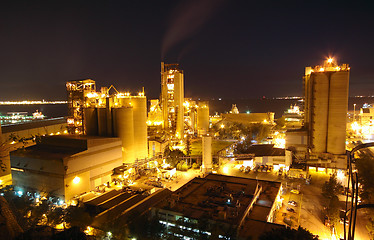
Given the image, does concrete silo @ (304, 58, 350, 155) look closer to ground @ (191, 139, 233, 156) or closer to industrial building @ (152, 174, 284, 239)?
industrial building @ (152, 174, 284, 239)

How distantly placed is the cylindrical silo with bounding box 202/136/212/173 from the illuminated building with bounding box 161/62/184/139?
497 inches

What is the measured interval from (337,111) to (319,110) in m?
1.65

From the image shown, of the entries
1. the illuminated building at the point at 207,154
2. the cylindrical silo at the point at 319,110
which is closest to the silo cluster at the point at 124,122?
the illuminated building at the point at 207,154

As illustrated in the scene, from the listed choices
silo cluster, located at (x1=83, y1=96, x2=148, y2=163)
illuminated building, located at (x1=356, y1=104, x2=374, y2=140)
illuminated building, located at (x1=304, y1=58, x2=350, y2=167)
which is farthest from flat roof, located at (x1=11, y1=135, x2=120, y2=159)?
illuminated building, located at (x1=356, y1=104, x2=374, y2=140)

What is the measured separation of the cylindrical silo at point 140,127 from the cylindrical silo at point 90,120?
516 cm

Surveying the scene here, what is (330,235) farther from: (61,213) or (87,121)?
(87,121)

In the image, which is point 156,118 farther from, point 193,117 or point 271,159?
point 271,159

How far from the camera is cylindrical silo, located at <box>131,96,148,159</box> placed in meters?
29.2

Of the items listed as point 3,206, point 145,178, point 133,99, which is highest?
point 133,99

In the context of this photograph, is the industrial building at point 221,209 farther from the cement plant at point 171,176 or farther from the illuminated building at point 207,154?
the illuminated building at point 207,154

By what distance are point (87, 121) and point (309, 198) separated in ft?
82.8

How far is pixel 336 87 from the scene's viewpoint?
25.3 m

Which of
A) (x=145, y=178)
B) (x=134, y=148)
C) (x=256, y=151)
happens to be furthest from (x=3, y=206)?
(x=256, y=151)

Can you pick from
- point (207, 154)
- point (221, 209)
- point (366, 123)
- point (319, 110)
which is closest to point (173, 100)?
point (207, 154)
